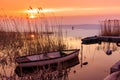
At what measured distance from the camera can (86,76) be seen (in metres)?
11.3

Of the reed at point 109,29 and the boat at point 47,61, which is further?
the reed at point 109,29

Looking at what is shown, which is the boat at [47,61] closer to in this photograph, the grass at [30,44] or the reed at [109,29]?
the grass at [30,44]

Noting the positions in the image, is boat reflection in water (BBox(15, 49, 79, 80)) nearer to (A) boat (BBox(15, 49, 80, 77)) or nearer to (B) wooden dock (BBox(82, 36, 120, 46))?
(A) boat (BBox(15, 49, 80, 77))

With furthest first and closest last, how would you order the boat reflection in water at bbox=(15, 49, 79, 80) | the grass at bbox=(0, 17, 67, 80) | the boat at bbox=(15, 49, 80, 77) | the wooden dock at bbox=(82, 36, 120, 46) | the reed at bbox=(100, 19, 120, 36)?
the reed at bbox=(100, 19, 120, 36)
the wooden dock at bbox=(82, 36, 120, 46)
the grass at bbox=(0, 17, 67, 80)
the boat at bbox=(15, 49, 80, 77)
the boat reflection in water at bbox=(15, 49, 79, 80)

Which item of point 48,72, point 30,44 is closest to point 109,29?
point 30,44

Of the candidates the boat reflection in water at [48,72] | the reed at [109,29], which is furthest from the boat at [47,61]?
the reed at [109,29]

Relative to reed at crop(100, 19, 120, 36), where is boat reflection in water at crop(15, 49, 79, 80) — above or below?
below

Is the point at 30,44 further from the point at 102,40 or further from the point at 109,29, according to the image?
the point at 109,29

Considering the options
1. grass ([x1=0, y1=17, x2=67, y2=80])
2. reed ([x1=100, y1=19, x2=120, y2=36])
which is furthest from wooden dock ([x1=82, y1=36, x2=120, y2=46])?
grass ([x1=0, y1=17, x2=67, y2=80])

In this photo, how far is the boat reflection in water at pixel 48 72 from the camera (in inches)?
311

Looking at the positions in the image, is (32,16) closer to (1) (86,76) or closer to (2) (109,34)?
(1) (86,76)

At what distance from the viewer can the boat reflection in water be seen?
25.9 feet

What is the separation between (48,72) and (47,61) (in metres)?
4.48

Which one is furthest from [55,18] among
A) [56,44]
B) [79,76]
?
[79,76]
